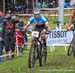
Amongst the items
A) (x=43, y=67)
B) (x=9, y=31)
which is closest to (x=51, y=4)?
(x=9, y=31)

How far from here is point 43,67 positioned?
14344mm

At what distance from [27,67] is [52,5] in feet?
107

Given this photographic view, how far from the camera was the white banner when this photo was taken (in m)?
18.4

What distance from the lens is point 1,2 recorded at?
43.3m

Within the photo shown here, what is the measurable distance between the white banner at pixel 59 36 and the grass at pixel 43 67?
494 millimetres

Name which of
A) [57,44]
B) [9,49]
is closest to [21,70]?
[9,49]

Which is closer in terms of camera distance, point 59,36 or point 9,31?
point 9,31

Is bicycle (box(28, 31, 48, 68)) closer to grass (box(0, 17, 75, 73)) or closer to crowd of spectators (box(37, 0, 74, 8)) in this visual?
grass (box(0, 17, 75, 73))

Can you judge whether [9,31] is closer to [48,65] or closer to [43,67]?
[48,65]

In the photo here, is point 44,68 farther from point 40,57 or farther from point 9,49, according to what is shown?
point 9,49

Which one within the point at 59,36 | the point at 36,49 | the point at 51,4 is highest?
the point at 36,49

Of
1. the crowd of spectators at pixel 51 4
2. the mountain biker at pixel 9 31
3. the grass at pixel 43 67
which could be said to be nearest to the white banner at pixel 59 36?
the grass at pixel 43 67

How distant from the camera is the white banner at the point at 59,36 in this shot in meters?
18.4

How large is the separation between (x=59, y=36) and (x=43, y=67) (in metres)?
4.33
